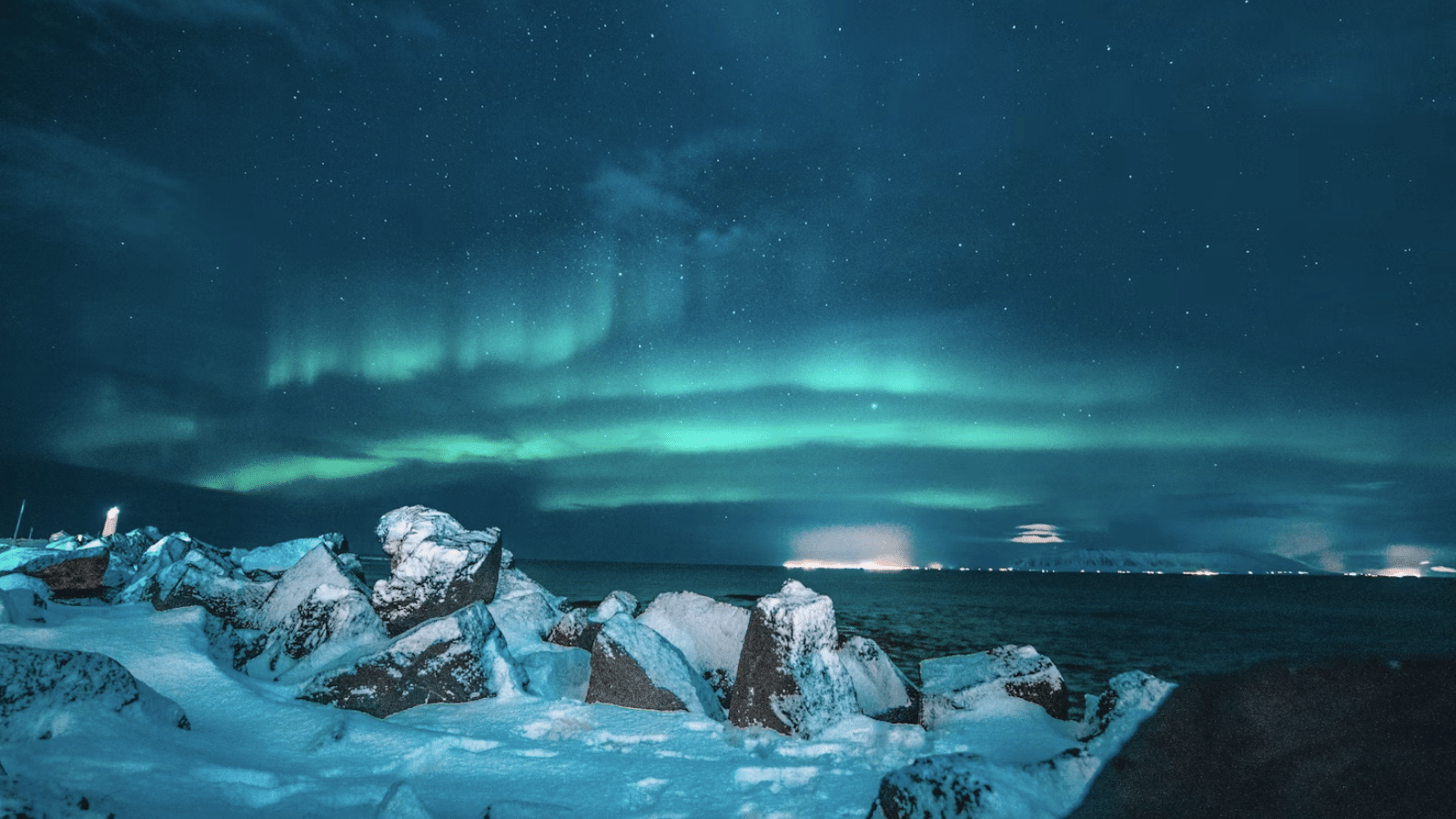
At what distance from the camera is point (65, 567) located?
11617mm

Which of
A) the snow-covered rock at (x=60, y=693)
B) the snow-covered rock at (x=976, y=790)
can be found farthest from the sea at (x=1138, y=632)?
the snow-covered rock at (x=60, y=693)

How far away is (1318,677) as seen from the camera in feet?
11.2

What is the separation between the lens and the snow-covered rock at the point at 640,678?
5.87 m

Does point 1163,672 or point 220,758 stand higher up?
point 220,758

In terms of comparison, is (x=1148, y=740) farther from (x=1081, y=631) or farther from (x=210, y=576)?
(x=1081, y=631)

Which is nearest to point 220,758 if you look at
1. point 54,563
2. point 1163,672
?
point 54,563

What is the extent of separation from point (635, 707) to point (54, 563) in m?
12.5

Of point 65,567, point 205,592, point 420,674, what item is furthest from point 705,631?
point 65,567

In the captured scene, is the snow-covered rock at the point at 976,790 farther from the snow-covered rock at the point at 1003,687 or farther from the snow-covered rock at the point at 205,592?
the snow-covered rock at the point at 205,592

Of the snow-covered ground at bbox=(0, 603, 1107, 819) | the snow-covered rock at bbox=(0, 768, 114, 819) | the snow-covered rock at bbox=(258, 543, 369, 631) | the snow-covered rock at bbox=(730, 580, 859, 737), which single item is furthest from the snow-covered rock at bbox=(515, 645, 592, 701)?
the snow-covered rock at bbox=(0, 768, 114, 819)

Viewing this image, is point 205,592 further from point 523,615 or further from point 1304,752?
point 1304,752

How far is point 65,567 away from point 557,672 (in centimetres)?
1119

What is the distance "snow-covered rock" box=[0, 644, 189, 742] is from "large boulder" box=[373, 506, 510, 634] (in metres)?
3.82

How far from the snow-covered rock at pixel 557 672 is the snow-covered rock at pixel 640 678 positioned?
0.43 meters
